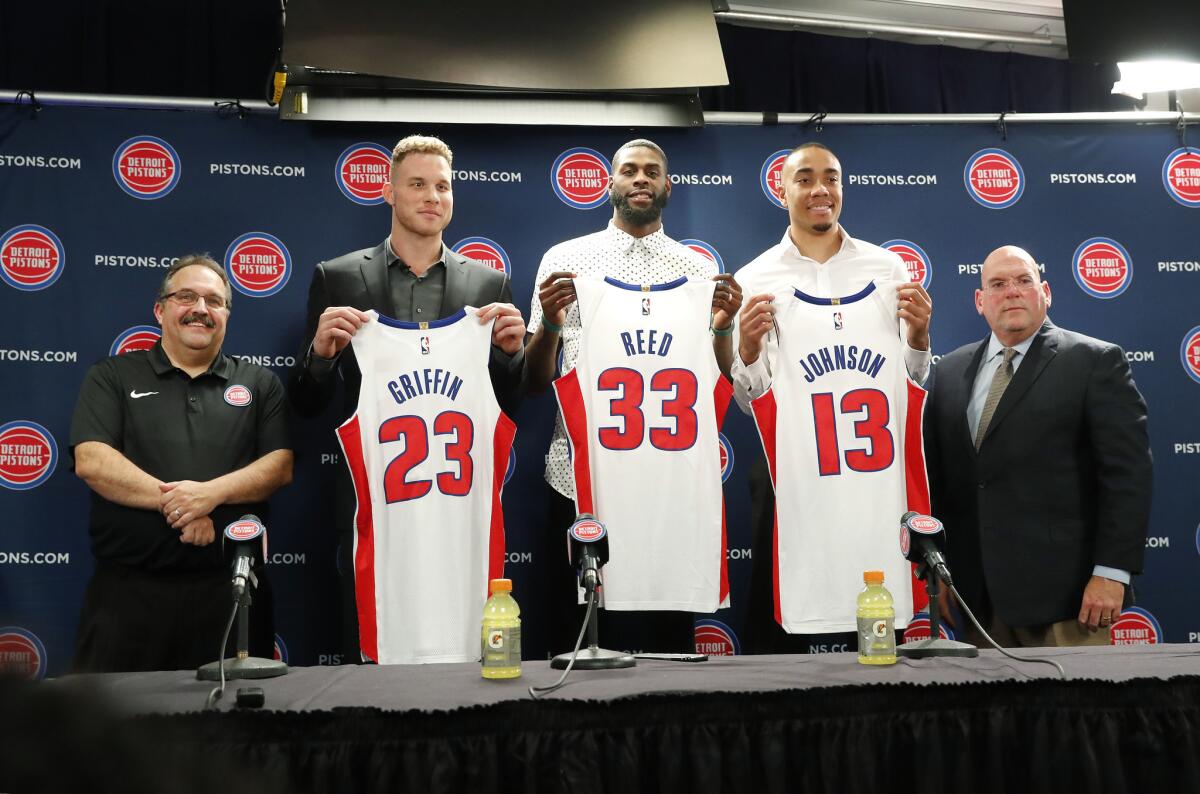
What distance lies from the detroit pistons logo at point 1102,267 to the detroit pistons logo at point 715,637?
2.28 meters

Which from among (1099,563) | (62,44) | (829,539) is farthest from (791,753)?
(62,44)

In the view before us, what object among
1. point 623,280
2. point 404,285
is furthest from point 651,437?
point 404,285

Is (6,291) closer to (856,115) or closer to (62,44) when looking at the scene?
(62,44)

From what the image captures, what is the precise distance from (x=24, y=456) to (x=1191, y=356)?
512 cm

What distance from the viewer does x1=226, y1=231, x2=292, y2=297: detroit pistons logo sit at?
4.80 m

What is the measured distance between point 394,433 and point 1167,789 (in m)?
2.63

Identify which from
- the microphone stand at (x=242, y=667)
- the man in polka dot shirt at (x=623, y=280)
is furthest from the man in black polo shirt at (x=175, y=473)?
the microphone stand at (x=242, y=667)

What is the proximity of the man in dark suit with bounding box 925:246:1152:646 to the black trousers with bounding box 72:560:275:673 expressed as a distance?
8.84 ft

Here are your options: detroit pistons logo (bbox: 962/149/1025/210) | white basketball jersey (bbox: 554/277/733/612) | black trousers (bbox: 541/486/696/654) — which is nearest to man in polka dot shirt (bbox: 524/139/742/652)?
black trousers (bbox: 541/486/696/654)

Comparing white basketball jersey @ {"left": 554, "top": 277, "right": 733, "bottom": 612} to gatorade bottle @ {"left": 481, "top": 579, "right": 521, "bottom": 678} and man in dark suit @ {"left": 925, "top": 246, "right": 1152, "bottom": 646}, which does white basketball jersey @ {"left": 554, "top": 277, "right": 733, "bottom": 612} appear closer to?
man in dark suit @ {"left": 925, "top": 246, "right": 1152, "bottom": 646}

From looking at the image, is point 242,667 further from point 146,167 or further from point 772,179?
point 772,179

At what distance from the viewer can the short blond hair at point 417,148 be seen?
4.46 meters

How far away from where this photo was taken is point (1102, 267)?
5125 millimetres

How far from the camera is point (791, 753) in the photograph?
2.20 m
